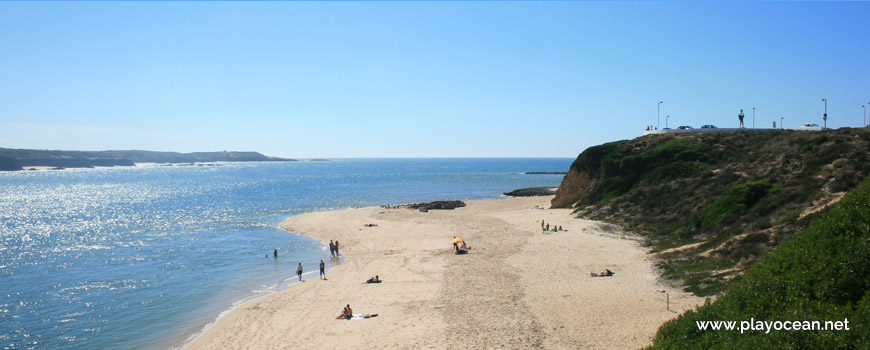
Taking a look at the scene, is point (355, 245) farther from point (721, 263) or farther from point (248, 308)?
point (721, 263)

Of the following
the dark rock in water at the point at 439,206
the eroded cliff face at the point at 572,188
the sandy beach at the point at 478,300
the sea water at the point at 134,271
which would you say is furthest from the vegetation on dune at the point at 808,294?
the dark rock in water at the point at 439,206

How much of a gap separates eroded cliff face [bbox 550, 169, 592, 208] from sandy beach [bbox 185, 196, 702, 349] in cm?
1422

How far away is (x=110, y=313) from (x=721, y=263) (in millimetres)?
26868

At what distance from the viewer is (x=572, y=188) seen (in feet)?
168

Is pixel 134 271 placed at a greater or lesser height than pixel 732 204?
lesser

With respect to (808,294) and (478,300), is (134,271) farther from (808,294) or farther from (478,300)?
(808,294)

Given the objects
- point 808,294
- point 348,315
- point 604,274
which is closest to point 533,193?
point 604,274

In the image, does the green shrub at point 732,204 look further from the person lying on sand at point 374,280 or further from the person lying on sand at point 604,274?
the person lying on sand at point 374,280

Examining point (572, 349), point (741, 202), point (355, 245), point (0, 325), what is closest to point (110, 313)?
point (0, 325)

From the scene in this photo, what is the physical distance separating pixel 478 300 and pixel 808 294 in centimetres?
1272

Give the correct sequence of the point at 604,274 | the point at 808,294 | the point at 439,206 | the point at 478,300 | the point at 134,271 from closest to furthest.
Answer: the point at 808,294
the point at 478,300
the point at 604,274
the point at 134,271
the point at 439,206

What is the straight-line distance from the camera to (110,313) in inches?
844

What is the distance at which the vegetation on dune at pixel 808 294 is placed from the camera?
7570 mm

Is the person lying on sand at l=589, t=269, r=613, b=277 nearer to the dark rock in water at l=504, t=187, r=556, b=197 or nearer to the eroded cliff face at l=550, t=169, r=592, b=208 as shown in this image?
the eroded cliff face at l=550, t=169, r=592, b=208
